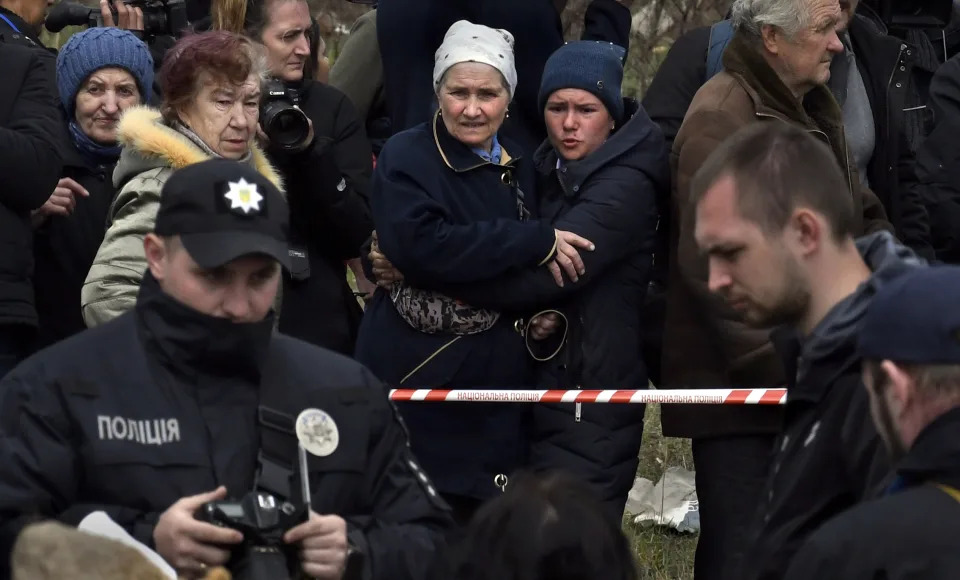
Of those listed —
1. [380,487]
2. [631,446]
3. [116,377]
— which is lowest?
[631,446]

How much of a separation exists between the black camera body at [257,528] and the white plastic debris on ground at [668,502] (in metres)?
3.69

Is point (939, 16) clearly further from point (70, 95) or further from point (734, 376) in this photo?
point (70, 95)

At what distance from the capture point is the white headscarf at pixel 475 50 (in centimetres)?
512

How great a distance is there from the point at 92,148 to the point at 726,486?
230 cm

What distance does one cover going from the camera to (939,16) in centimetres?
697

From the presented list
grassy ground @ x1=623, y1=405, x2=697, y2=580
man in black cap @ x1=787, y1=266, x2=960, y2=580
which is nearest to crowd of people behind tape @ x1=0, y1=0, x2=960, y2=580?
man in black cap @ x1=787, y1=266, x2=960, y2=580

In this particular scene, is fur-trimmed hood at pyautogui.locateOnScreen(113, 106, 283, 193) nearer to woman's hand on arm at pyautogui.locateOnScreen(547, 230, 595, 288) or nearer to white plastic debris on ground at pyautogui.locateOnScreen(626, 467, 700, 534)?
woman's hand on arm at pyautogui.locateOnScreen(547, 230, 595, 288)

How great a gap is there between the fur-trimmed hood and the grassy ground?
2.22 metres

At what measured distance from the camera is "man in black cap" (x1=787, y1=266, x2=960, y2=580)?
2523mm

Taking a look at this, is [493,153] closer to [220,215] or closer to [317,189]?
[317,189]

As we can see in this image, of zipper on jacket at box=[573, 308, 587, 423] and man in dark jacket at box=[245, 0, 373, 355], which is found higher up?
man in dark jacket at box=[245, 0, 373, 355]

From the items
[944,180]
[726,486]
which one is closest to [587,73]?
[726,486]

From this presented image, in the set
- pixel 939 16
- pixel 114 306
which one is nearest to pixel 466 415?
pixel 114 306

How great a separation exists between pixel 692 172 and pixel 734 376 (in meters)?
0.62
